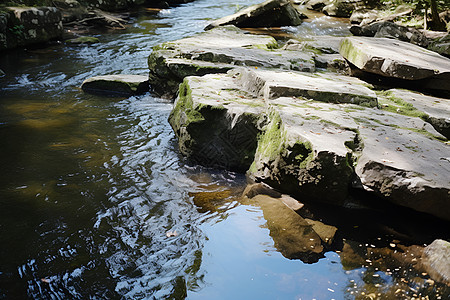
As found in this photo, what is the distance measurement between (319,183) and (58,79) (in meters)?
6.46

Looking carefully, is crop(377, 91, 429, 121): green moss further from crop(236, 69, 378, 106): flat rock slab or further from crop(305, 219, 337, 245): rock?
crop(305, 219, 337, 245): rock

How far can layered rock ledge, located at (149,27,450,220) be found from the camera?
3529 millimetres

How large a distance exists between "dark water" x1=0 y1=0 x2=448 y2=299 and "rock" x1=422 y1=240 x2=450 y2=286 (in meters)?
0.12

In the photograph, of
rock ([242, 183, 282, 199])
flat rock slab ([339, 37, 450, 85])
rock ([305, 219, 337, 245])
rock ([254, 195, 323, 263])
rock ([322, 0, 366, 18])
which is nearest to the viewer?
rock ([254, 195, 323, 263])

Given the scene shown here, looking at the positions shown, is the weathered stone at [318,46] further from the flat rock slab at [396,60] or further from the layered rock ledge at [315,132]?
the layered rock ledge at [315,132]

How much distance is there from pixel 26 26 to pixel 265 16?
283 inches

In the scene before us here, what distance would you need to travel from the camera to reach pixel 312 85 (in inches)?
210

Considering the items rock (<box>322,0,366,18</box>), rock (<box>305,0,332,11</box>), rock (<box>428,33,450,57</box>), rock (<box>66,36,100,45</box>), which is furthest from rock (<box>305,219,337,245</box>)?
rock (<box>305,0,332,11</box>)

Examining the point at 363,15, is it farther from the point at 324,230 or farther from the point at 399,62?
the point at 324,230

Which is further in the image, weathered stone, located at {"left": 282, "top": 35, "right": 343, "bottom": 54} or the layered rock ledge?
weathered stone, located at {"left": 282, "top": 35, "right": 343, "bottom": 54}

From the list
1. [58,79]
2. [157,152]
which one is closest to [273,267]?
[157,152]

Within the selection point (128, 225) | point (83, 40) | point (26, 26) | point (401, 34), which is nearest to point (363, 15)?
point (401, 34)

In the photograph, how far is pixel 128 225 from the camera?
375 centimetres

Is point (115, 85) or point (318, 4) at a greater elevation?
point (318, 4)
